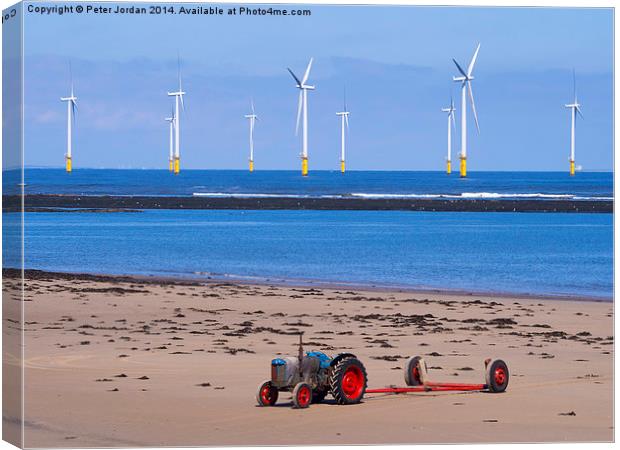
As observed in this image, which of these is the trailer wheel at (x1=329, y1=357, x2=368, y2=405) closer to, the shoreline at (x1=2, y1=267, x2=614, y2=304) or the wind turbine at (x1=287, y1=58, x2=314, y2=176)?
the wind turbine at (x1=287, y1=58, x2=314, y2=176)

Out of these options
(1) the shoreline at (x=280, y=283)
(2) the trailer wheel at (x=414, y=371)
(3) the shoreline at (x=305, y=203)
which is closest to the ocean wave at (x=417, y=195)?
(3) the shoreline at (x=305, y=203)

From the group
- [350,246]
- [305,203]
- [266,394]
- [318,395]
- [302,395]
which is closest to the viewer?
[302,395]

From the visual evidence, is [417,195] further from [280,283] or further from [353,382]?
[353,382]

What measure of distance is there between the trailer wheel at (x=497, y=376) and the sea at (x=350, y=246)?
190 inches

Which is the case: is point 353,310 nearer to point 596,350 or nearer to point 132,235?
point 596,350

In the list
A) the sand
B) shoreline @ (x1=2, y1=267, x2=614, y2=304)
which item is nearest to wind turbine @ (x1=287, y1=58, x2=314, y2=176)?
the sand

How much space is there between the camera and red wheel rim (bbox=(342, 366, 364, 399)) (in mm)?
15766

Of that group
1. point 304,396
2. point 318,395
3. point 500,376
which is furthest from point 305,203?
point 304,396

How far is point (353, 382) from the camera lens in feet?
52.0

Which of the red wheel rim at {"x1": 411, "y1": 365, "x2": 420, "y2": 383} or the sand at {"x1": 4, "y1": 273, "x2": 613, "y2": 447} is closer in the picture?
the sand at {"x1": 4, "y1": 273, "x2": 613, "y2": 447}

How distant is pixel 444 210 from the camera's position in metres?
66.8

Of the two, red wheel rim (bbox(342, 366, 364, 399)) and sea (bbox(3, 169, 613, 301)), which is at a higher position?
sea (bbox(3, 169, 613, 301))

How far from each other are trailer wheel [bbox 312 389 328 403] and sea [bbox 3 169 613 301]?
335 cm

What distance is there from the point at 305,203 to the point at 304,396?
57782 millimetres
